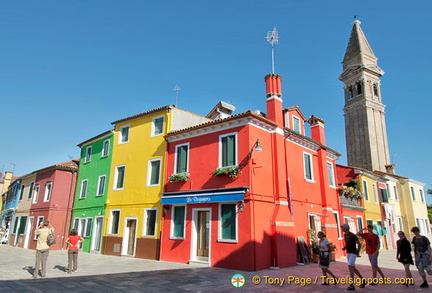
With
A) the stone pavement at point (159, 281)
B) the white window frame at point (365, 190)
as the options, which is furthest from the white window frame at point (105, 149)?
the white window frame at point (365, 190)

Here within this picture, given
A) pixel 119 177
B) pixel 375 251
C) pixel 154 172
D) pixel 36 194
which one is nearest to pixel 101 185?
pixel 119 177

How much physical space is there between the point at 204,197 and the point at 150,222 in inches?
188

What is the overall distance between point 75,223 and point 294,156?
17613 mm

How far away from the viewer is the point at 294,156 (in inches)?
654

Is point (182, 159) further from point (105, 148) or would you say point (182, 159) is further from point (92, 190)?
point (92, 190)

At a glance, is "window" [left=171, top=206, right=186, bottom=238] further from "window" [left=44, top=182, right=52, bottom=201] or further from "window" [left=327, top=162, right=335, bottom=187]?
"window" [left=44, top=182, right=52, bottom=201]

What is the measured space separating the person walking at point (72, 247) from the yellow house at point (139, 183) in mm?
5279

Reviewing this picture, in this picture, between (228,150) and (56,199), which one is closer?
(228,150)

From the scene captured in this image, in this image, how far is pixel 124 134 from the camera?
21.0 m

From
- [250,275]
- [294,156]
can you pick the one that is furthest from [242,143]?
[250,275]

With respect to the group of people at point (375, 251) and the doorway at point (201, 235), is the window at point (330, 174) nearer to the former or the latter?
the doorway at point (201, 235)

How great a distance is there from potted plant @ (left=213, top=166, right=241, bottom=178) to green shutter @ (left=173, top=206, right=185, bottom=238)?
2905mm

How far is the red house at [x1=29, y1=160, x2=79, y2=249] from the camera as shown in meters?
23.3

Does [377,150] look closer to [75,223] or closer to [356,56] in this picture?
[356,56]
